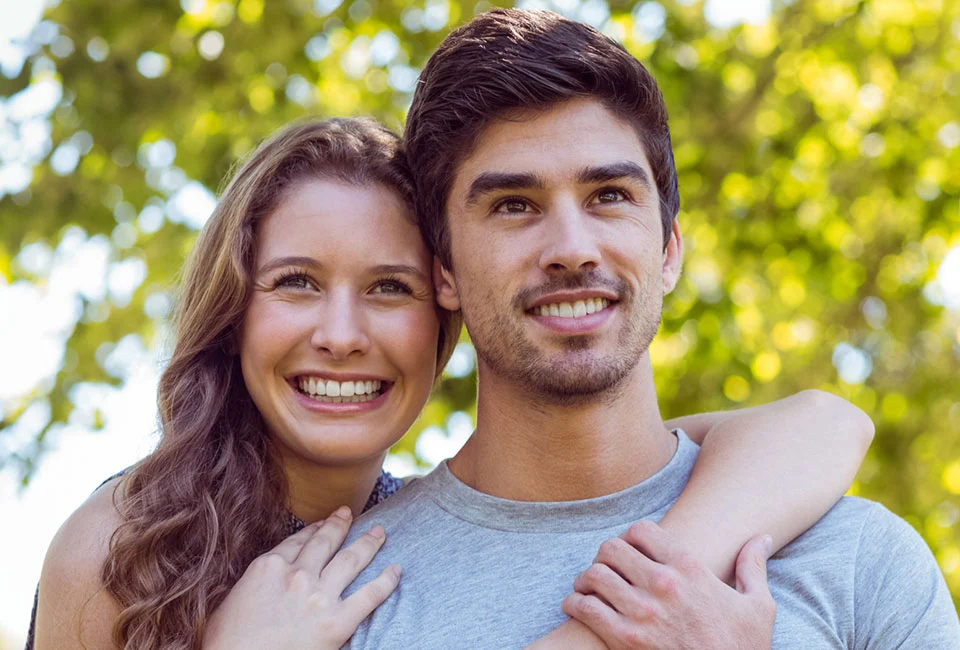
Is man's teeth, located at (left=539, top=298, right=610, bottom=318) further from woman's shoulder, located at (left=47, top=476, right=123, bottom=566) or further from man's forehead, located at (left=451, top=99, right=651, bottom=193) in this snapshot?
woman's shoulder, located at (left=47, top=476, right=123, bottom=566)

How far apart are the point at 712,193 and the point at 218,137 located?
2.53 metres

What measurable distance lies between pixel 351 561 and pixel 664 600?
787 mm

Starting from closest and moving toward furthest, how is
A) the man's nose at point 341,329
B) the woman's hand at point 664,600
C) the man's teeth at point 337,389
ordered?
the woman's hand at point 664,600, the man's nose at point 341,329, the man's teeth at point 337,389

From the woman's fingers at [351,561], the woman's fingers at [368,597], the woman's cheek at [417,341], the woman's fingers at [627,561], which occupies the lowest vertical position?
the woman's fingers at [368,597]

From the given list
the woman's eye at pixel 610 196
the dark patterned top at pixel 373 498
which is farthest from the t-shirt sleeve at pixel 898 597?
the dark patterned top at pixel 373 498

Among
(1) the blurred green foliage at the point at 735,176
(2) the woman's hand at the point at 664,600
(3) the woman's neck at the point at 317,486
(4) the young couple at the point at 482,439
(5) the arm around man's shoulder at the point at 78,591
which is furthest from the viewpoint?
(1) the blurred green foliage at the point at 735,176

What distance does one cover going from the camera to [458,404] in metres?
5.54

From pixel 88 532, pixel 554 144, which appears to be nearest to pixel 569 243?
pixel 554 144

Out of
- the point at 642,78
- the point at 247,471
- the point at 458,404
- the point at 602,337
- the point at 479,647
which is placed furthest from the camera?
the point at 458,404

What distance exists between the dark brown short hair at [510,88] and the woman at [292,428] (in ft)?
0.51

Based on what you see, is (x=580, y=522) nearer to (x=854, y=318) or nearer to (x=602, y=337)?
(x=602, y=337)

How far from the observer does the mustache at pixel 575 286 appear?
228 cm

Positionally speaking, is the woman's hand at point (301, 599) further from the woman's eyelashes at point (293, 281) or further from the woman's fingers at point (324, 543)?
the woman's eyelashes at point (293, 281)

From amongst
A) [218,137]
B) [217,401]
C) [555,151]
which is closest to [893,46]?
[218,137]
